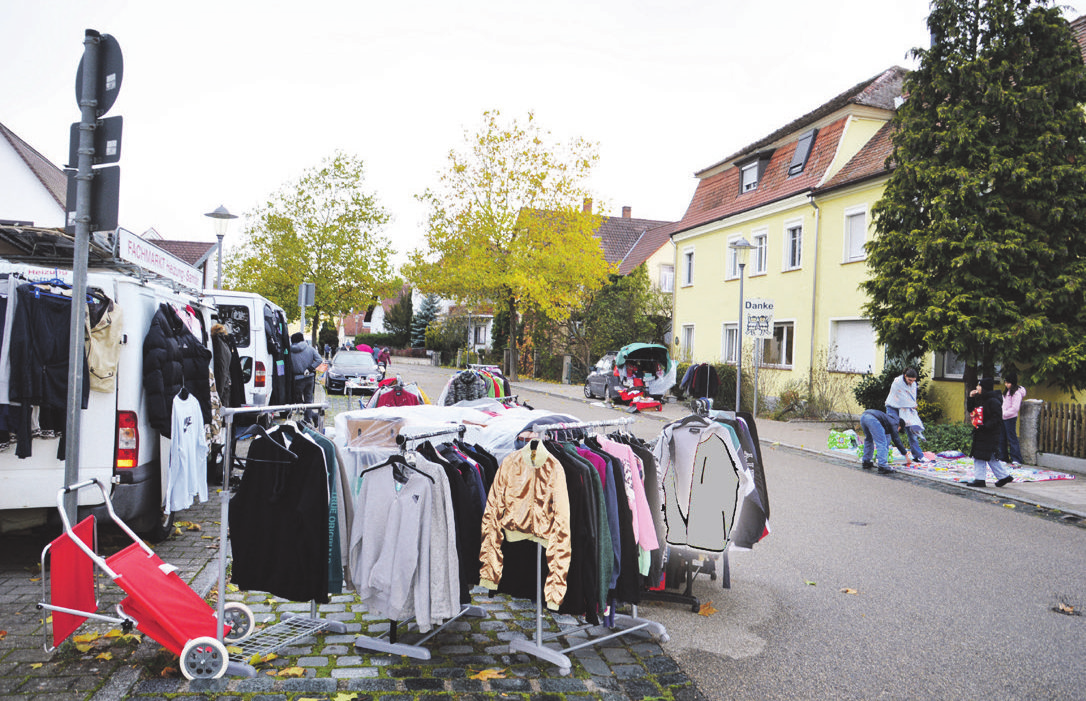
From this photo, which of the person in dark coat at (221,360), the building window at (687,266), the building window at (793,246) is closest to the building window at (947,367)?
the building window at (793,246)

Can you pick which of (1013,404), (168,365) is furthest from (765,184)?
(168,365)

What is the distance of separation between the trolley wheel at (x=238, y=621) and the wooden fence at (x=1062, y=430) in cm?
1337

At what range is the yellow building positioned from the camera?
70.7ft

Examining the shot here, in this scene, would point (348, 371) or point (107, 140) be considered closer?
point (107, 140)

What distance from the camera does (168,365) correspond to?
20.4 ft

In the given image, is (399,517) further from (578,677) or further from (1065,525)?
(1065,525)

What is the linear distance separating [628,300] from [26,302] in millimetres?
29988

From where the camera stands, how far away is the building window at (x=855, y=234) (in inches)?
840

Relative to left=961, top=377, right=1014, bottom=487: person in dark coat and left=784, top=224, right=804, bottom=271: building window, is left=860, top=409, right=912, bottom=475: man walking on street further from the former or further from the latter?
left=784, top=224, right=804, bottom=271: building window

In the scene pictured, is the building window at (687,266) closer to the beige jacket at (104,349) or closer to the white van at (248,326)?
the white van at (248,326)

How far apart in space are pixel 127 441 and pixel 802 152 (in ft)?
77.4

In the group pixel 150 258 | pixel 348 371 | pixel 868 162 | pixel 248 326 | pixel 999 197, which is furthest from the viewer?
pixel 348 371

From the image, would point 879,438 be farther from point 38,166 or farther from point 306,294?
point 38,166

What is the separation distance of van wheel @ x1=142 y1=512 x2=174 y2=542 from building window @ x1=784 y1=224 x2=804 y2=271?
2100cm
